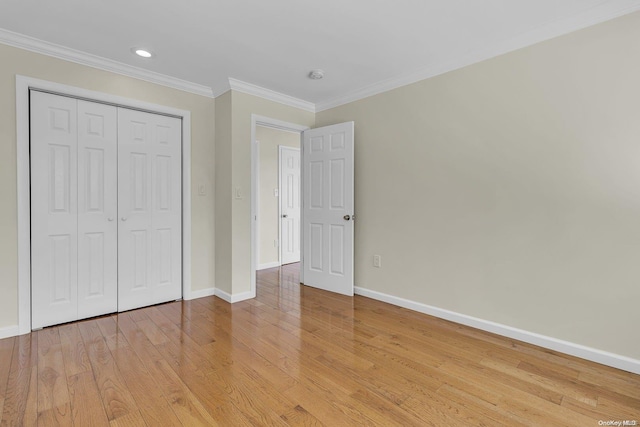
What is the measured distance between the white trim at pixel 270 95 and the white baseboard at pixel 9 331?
2.88 m

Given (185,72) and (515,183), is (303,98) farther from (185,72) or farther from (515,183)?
(515,183)

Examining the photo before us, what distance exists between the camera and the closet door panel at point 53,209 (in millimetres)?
2664

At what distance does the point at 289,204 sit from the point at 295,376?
3.77 meters

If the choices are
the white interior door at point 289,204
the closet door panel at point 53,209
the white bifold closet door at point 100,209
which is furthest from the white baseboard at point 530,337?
the closet door panel at point 53,209

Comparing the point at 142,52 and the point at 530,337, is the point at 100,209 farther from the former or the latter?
the point at 530,337

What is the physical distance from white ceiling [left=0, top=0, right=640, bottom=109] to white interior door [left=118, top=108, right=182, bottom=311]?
64 centimetres

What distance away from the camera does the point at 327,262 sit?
12.9ft

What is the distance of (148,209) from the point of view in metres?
3.28

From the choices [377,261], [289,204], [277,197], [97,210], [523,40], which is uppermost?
[523,40]

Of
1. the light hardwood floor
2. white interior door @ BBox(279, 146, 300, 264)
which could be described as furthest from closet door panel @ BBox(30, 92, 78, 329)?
white interior door @ BBox(279, 146, 300, 264)

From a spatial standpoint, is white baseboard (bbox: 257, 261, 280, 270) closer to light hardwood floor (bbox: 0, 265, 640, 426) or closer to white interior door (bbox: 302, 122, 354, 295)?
white interior door (bbox: 302, 122, 354, 295)

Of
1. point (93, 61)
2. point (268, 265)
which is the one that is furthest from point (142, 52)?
point (268, 265)

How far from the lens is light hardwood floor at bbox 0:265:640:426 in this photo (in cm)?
166

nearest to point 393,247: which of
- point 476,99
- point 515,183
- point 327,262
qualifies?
point 327,262
